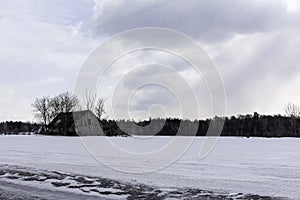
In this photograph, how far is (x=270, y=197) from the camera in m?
11.3

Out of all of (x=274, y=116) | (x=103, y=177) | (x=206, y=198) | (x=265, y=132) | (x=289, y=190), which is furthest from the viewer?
(x=274, y=116)

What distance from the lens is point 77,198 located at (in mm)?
11258

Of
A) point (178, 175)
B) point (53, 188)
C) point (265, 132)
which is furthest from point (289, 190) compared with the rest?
point (265, 132)

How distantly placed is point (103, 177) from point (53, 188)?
2783mm

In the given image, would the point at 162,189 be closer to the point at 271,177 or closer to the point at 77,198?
the point at 77,198

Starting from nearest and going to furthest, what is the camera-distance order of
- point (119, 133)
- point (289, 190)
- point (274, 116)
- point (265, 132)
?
point (289, 190), point (119, 133), point (265, 132), point (274, 116)

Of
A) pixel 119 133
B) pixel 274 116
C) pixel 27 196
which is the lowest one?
pixel 27 196

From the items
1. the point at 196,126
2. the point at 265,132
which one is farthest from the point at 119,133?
the point at 265,132

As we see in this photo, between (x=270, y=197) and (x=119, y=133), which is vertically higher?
(x=119, y=133)

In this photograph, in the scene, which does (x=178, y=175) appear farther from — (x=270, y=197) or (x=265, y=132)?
(x=265, y=132)

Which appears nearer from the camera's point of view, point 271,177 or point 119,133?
point 271,177

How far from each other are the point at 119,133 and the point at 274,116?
6071cm

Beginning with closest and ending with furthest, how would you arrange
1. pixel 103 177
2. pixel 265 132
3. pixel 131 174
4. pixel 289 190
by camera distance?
1. pixel 289 190
2. pixel 103 177
3. pixel 131 174
4. pixel 265 132

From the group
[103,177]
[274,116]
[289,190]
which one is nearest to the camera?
[289,190]
